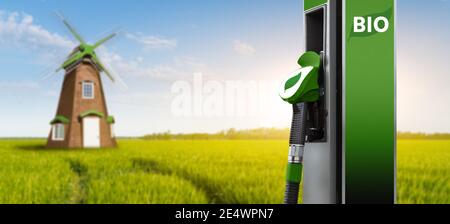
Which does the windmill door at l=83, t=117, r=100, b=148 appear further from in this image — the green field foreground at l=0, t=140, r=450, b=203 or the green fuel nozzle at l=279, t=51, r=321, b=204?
the green fuel nozzle at l=279, t=51, r=321, b=204

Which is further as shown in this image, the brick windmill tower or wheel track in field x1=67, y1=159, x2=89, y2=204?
the brick windmill tower

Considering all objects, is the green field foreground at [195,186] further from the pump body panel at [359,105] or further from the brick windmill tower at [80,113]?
the brick windmill tower at [80,113]

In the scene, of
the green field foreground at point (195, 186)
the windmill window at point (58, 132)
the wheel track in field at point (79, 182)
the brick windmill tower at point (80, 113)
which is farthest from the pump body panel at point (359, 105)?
the windmill window at point (58, 132)

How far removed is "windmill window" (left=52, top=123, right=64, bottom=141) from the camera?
1687 centimetres

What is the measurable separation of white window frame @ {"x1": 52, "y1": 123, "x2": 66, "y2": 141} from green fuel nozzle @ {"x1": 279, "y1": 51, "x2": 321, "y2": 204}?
15.1m

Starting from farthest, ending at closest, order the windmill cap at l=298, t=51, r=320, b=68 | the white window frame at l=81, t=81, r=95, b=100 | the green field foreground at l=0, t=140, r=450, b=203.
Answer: the white window frame at l=81, t=81, r=95, b=100
the green field foreground at l=0, t=140, r=450, b=203
the windmill cap at l=298, t=51, r=320, b=68

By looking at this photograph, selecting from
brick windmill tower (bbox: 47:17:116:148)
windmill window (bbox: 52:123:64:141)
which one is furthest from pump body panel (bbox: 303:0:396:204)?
windmill window (bbox: 52:123:64:141)

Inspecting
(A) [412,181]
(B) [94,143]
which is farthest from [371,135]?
(B) [94,143]

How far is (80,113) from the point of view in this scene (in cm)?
1670

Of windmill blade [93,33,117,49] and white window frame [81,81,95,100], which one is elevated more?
windmill blade [93,33,117,49]

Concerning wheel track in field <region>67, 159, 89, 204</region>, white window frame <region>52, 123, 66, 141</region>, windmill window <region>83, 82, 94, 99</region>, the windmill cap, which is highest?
windmill window <region>83, 82, 94, 99</region>

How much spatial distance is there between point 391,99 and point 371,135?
0.24m
